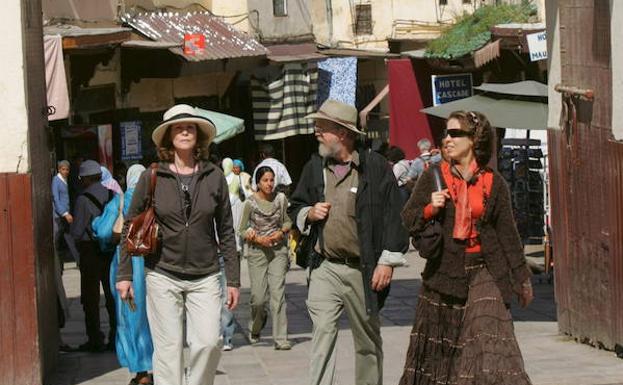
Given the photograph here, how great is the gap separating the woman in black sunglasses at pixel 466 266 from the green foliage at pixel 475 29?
15.1 m

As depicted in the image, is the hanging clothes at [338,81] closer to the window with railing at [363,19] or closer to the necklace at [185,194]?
the window with railing at [363,19]

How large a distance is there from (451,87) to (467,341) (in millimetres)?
20039

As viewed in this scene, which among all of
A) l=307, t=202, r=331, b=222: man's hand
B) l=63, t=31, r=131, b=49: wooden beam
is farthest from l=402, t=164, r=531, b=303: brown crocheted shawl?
l=63, t=31, r=131, b=49: wooden beam

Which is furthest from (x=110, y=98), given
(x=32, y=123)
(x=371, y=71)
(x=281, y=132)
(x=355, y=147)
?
(x=355, y=147)

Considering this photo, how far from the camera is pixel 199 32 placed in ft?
91.7

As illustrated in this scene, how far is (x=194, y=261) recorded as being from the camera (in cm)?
841

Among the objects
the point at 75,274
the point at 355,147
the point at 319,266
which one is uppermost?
the point at 355,147

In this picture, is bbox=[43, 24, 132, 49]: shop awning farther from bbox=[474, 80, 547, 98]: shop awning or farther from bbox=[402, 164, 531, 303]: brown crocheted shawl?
bbox=[402, 164, 531, 303]: brown crocheted shawl

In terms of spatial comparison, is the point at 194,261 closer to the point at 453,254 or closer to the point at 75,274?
the point at 453,254

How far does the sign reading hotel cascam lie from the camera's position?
27.5m

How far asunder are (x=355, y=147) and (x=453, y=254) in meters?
1.23

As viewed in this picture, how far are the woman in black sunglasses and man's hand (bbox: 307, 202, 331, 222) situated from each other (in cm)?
70

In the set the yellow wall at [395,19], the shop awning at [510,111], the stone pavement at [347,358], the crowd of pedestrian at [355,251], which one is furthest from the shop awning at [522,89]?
the yellow wall at [395,19]

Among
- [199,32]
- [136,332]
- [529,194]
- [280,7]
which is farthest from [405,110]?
[136,332]
